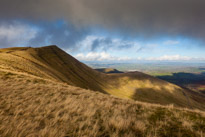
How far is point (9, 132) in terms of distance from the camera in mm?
3201

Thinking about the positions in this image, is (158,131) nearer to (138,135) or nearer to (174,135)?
(174,135)

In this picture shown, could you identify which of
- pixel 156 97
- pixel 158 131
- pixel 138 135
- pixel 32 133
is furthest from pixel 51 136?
pixel 156 97

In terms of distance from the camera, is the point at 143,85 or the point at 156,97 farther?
the point at 143,85

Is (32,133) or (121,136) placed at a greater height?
(32,133)

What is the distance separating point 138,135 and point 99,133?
1.55m

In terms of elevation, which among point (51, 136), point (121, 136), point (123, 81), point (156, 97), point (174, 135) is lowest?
point (156, 97)

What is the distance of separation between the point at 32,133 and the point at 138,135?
3.88m

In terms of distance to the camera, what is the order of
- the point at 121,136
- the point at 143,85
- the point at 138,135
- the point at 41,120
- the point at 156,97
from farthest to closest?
the point at 143,85
the point at 156,97
the point at 41,120
the point at 138,135
the point at 121,136

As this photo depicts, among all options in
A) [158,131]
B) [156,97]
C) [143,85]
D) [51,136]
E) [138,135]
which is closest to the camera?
[51,136]

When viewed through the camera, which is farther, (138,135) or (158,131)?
(158,131)

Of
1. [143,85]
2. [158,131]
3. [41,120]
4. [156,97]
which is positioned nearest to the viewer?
[158,131]

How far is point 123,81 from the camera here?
96.6 m

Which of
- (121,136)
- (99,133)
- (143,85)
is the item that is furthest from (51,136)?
(143,85)

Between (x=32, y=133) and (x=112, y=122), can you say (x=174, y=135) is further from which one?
(x=32, y=133)
